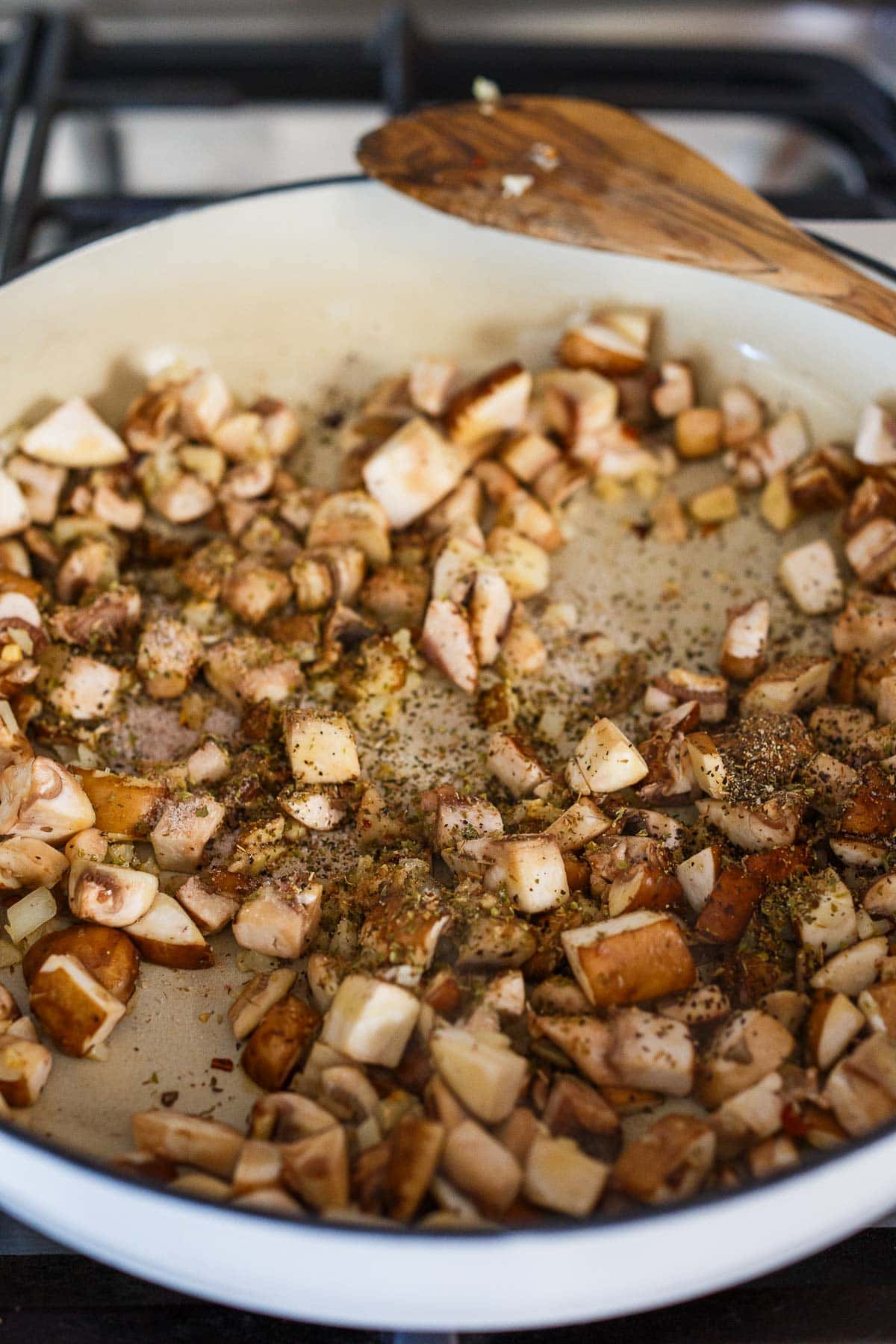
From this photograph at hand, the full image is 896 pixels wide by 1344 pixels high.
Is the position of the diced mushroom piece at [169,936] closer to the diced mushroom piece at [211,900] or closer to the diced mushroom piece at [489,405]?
the diced mushroom piece at [211,900]

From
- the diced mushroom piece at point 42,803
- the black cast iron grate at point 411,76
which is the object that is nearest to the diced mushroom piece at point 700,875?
the diced mushroom piece at point 42,803

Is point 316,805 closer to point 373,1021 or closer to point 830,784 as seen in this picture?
point 373,1021

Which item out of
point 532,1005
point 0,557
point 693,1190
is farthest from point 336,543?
point 693,1190

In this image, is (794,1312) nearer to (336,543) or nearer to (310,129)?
(336,543)

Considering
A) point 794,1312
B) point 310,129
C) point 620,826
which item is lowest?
point 794,1312

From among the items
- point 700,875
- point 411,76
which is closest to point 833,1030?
point 700,875
